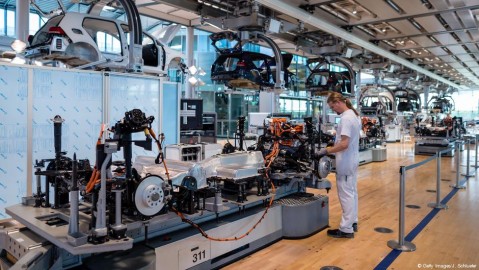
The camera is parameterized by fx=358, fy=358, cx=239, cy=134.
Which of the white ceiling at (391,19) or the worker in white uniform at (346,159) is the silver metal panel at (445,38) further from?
the worker in white uniform at (346,159)

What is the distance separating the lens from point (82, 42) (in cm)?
476

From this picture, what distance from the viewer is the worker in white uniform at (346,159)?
13.3 ft

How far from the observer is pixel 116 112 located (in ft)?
15.4

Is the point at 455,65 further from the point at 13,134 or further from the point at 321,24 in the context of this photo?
the point at 13,134

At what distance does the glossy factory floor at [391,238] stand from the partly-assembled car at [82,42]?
3194 millimetres

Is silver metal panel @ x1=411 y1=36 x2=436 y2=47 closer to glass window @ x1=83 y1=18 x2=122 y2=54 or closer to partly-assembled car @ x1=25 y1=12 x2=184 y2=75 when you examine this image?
partly-assembled car @ x1=25 y1=12 x2=184 y2=75

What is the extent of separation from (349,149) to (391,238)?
1.18 metres

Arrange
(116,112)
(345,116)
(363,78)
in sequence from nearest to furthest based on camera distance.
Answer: (345,116), (116,112), (363,78)

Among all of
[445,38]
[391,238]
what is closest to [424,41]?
[445,38]

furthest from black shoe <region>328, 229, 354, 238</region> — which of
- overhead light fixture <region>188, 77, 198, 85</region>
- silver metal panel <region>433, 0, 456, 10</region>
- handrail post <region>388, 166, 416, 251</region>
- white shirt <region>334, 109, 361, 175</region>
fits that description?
overhead light fixture <region>188, 77, 198, 85</region>

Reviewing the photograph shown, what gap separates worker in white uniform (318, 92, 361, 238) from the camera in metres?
4.05

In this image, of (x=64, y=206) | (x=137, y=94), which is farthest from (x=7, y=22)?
(x=64, y=206)

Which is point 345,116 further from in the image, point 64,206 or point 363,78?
point 363,78

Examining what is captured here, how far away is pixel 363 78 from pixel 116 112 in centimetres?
2246
